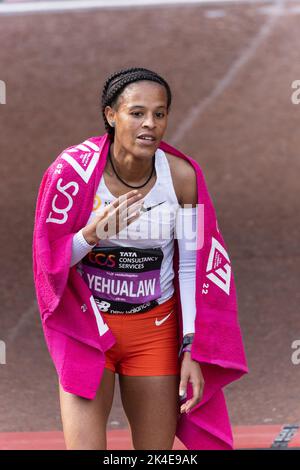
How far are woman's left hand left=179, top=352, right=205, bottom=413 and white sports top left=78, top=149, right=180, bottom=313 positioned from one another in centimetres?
26

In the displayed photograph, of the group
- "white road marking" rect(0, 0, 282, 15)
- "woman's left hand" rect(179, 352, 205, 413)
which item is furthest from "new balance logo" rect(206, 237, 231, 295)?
"white road marking" rect(0, 0, 282, 15)

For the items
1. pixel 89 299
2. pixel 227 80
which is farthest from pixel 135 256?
pixel 227 80

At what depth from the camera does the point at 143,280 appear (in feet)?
14.5

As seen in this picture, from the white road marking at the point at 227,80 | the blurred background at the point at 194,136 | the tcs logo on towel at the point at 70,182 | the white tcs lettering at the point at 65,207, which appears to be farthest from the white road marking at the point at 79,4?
the white tcs lettering at the point at 65,207

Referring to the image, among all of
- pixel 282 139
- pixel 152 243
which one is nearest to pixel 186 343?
pixel 152 243

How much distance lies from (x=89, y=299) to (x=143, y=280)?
9.1 inches

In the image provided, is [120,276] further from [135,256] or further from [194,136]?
[194,136]

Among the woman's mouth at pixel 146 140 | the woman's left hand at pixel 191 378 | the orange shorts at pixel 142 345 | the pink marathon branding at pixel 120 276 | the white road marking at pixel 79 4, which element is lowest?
the woman's left hand at pixel 191 378

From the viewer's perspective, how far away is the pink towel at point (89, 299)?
4.26m

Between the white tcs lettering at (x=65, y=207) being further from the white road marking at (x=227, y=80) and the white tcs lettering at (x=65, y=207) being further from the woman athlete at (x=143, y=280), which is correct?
the white road marking at (x=227, y=80)

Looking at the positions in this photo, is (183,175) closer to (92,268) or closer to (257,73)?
(92,268)

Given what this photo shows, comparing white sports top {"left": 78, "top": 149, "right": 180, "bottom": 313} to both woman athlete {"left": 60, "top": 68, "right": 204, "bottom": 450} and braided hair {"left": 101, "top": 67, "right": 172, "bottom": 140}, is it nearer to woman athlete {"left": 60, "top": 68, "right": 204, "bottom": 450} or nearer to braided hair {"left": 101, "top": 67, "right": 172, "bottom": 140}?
woman athlete {"left": 60, "top": 68, "right": 204, "bottom": 450}

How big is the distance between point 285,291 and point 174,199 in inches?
164
